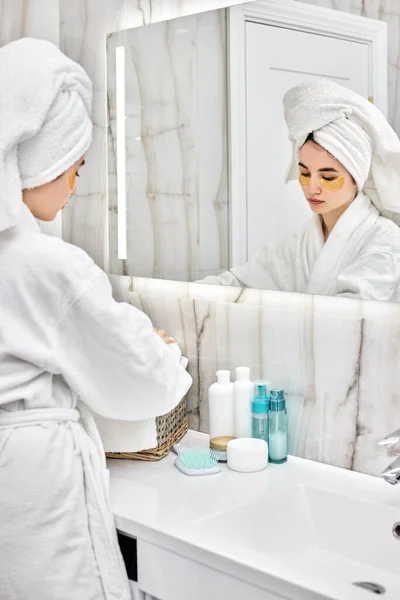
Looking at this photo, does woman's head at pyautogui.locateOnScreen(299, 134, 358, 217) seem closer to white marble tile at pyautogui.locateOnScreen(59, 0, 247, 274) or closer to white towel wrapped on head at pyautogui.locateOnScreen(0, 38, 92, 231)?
white towel wrapped on head at pyautogui.locateOnScreen(0, 38, 92, 231)

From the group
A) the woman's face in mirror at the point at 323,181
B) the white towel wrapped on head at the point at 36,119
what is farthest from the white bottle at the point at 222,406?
the white towel wrapped on head at the point at 36,119

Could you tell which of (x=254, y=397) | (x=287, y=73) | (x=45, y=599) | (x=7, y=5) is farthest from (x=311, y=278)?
(x=7, y=5)

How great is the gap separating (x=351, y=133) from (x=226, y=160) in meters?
0.34

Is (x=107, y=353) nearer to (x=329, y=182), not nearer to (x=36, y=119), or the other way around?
(x=36, y=119)

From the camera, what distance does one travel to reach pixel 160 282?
6.51 feet

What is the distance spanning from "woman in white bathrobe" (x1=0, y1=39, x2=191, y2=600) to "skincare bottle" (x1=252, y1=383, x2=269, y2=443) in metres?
0.34

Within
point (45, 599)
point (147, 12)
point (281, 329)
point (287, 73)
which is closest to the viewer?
point (45, 599)

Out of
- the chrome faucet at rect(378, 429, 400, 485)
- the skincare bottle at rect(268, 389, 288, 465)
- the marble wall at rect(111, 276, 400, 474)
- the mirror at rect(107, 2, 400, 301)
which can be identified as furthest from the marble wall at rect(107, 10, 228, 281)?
the chrome faucet at rect(378, 429, 400, 485)

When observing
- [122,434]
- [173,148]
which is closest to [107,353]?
[122,434]

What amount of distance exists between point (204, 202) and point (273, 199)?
235 millimetres

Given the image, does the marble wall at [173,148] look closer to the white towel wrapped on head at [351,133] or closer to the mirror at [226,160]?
the mirror at [226,160]

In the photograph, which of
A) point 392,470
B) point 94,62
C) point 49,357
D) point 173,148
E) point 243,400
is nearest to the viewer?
point 392,470

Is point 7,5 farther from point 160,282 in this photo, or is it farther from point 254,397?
point 254,397

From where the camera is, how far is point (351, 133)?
1.50 meters
